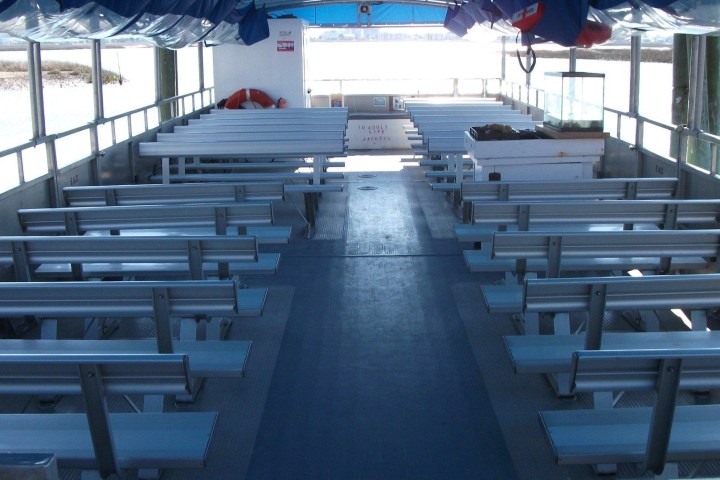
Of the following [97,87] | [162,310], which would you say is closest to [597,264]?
[162,310]

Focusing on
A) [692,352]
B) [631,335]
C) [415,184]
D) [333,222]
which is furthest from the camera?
[415,184]

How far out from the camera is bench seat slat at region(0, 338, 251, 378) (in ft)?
12.4

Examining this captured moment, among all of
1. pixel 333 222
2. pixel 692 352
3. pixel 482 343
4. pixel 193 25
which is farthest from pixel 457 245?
pixel 692 352

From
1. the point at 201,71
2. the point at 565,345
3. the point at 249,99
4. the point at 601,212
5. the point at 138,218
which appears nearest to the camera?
the point at 565,345

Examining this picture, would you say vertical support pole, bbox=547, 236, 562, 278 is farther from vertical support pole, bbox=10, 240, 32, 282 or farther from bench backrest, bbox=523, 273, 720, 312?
vertical support pole, bbox=10, 240, 32, 282

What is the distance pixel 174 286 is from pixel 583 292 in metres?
1.84

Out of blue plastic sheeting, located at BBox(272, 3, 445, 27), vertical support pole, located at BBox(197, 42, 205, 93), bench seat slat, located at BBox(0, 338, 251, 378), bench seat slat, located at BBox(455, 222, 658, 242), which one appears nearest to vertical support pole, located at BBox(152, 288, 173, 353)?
bench seat slat, located at BBox(0, 338, 251, 378)

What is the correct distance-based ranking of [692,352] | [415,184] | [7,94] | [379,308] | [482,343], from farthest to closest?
[415,184]
[7,94]
[379,308]
[482,343]
[692,352]

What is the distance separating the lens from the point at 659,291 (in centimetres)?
370

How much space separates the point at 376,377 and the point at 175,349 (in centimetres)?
134

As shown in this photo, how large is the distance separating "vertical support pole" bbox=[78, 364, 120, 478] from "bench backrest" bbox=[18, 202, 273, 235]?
8.91 feet

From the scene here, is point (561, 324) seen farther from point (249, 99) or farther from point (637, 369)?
point (249, 99)

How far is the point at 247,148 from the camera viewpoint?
9.48m

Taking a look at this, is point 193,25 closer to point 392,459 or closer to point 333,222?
point 333,222
